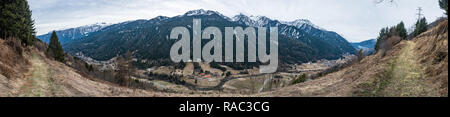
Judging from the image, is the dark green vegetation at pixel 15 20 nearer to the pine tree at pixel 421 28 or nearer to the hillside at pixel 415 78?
the hillside at pixel 415 78

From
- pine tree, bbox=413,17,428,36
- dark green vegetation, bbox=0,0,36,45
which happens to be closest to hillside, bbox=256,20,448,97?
dark green vegetation, bbox=0,0,36,45

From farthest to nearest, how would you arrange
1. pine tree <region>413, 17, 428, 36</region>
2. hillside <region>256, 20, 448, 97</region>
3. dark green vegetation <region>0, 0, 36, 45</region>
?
pine tree <region>413, 17, 428, 36</region>
dark green vegetation <region>0, 0, 36, 45</region>
hillside <region>256, 20, 448, 97</region>

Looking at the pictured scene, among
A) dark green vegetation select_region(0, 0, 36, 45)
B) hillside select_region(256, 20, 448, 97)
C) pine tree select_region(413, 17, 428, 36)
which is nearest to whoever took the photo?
hillside select_region(256, 20, 448, 97)

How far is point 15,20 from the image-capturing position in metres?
36.2

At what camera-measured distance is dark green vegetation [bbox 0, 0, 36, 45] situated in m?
33.8

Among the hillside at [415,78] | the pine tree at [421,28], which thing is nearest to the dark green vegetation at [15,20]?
the hillside at [415,78]

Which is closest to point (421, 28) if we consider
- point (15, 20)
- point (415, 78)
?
point (415, 78)

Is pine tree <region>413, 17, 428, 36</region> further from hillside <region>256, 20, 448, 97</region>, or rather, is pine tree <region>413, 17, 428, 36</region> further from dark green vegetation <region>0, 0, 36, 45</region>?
dark green vegetation <region>0, 0, 36, 45</region>

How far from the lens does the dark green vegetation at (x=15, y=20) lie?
111ft

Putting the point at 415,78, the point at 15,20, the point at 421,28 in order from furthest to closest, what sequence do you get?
the point at 421,28 < the point at 15,20 < the point at 415,78

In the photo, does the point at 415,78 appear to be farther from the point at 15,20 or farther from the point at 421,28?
the point at 421,28

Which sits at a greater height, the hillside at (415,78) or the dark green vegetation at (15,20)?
the dark green vegetation at (15,20)
